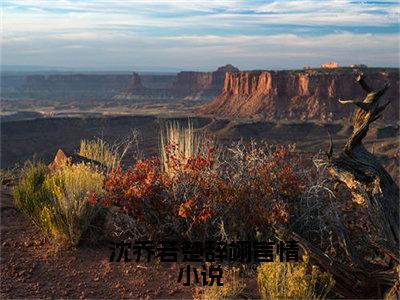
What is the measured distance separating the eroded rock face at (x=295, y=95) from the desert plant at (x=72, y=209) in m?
65.3

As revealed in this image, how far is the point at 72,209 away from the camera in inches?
243

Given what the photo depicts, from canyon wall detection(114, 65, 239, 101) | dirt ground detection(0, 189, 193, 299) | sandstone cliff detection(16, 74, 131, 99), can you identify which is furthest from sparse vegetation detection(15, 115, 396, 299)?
sandstone cliff detection(16, 74, 131, 99)

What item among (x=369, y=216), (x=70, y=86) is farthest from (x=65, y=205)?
(x=70, y=86)

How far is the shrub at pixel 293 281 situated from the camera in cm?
461

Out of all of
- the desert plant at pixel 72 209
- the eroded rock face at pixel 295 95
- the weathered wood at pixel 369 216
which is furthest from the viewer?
the eroded rock face at pixel 295 95

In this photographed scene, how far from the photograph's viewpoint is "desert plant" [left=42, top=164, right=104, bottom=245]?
19.9 ft

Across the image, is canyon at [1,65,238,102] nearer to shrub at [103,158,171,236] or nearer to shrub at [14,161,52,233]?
shrub at [14,161,52,233]

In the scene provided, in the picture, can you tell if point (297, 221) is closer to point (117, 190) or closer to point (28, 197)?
point (117, 190)

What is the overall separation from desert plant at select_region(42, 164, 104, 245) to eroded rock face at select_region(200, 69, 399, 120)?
65316 millimetres

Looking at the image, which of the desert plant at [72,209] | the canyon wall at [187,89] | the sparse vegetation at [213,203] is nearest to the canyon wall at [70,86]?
the canyon wall at [187,89]

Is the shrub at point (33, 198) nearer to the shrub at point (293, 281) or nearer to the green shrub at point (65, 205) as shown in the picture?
the green shrub at point (65, 205)

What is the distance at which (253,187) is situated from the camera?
5805 millimetres

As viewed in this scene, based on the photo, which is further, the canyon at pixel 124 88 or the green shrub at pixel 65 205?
the canyon at pixel 124 88

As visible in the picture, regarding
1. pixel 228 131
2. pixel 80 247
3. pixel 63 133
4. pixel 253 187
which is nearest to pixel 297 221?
pixel 253 187
